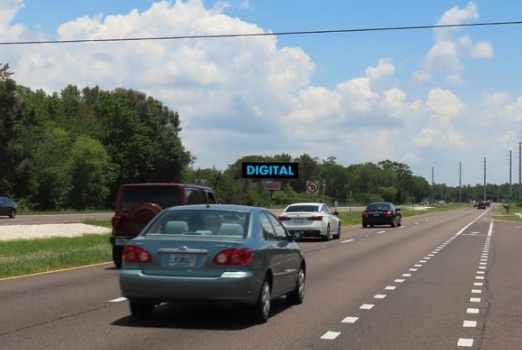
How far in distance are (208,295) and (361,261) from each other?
11397mm

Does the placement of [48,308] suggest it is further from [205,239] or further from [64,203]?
[64,203]

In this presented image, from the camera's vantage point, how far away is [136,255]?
946cm

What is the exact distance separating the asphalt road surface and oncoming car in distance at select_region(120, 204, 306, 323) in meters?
0.40

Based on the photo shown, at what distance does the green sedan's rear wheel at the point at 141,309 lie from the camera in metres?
9.71

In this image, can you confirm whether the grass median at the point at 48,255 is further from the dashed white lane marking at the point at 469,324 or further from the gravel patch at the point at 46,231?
the dashed white lane marking at the point at 469,324

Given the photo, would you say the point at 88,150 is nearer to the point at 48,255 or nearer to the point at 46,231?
the point at 46,231

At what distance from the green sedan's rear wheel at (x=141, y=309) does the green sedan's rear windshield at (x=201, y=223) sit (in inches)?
35.8

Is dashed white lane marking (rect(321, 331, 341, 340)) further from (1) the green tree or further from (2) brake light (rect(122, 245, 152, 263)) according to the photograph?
(1) the green tree

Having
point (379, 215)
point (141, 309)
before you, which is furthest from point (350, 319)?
point (379, 215)

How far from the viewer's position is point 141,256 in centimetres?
942

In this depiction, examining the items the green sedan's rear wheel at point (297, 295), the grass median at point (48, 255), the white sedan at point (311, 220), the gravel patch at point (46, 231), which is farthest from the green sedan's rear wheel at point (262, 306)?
the gravel patch at point (46, 231)

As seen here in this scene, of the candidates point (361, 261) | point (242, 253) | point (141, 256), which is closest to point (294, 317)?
point (242, 253)

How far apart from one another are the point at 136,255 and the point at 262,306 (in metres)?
1.70

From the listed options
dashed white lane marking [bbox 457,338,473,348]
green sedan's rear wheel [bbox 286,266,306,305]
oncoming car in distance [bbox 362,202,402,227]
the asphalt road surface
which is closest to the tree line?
oncoming car in distance [bbox 362,202,402,227]
